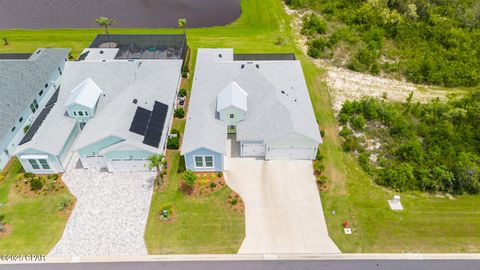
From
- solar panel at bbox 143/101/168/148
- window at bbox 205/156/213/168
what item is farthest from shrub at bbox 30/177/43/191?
window at bbox 205/156/213/168

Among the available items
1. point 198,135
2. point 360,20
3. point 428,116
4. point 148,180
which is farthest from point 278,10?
point 148,180

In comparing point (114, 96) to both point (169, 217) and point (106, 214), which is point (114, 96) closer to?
point (106, 214)

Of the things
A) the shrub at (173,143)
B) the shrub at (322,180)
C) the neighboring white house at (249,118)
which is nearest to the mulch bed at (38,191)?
the shrub at (173,143)

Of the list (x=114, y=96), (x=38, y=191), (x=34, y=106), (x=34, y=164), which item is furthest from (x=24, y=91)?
(x=38, y=191)

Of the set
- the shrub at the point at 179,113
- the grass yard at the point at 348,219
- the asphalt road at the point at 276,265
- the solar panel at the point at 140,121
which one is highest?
the solar panel at the point at 140,121

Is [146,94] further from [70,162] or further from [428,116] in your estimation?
[428,116]

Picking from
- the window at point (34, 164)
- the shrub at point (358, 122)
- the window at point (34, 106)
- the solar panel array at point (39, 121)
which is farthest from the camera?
the window at point (34, 106)

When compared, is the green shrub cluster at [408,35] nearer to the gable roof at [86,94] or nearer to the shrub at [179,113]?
the shrub at [179,113]
